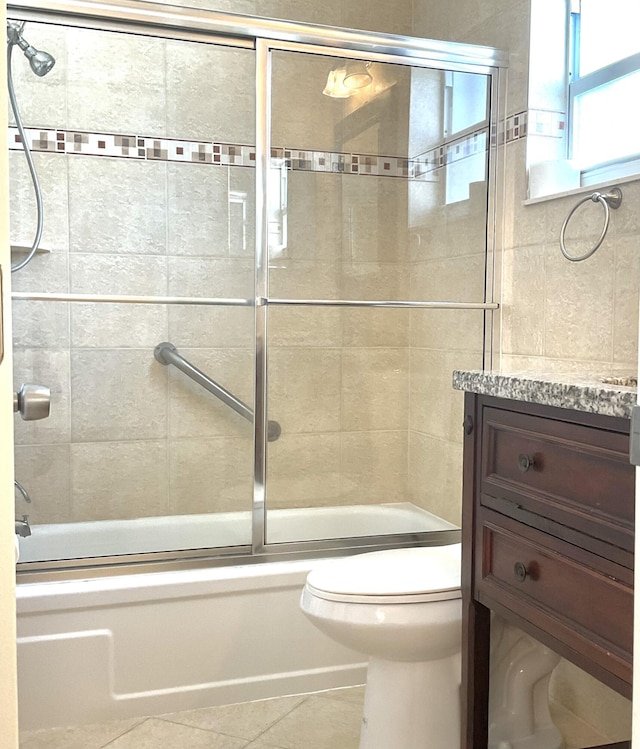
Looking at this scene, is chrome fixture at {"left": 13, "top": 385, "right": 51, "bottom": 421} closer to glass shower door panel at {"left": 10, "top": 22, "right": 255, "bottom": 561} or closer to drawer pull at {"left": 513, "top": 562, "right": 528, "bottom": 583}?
drawer pull at {"left": 513, "top": 562, "right": 528, "bottom": 583}

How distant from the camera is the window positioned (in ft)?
6.64

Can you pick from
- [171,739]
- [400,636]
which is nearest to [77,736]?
[171,739]

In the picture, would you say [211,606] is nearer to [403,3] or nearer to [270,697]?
[270,697]

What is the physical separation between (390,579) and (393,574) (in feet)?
0.11

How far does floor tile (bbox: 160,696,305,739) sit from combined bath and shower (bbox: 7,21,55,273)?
53.5 inches

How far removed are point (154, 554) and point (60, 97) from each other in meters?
1.37

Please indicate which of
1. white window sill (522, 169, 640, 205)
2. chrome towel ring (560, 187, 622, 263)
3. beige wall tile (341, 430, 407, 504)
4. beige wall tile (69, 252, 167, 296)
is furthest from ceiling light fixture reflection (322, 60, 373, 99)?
beige wall tile (341, 430, 407, 504)

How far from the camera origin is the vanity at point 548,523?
115 centimetres

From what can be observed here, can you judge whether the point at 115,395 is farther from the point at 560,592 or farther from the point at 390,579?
the point at 560,592

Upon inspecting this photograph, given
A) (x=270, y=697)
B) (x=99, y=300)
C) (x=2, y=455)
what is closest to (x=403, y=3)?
(x=99, y=300)

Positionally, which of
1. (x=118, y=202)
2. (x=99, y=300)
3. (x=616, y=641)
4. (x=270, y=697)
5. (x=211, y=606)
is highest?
(x=118, y=202)

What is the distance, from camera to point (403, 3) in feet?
9.97

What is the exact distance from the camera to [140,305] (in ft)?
7.44

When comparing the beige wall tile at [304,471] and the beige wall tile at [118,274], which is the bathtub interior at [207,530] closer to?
the beige wall tile at [304,471]
